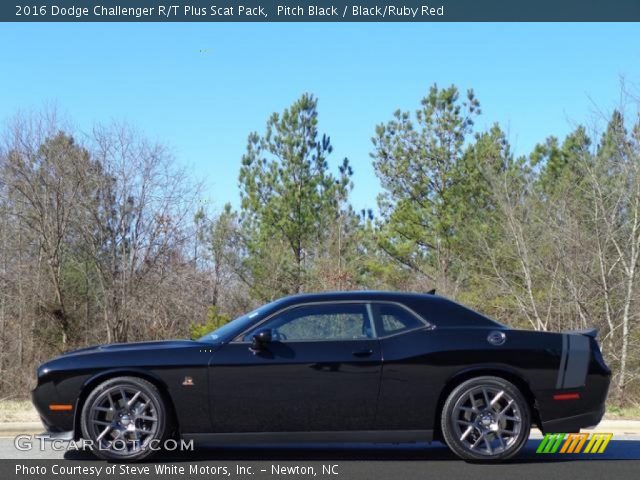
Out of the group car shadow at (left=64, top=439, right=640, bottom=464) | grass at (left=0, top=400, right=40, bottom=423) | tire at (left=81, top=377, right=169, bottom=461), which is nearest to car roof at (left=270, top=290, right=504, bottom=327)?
car shadow at (left=64, top=439, right=640, bottom=464)

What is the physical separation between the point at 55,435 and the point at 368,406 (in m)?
2.64

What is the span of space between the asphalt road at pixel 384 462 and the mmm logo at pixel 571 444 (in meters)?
0.10

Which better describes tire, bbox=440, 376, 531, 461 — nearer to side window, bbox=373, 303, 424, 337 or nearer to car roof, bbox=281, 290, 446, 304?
side window, bbox=373, 303, 424, 337

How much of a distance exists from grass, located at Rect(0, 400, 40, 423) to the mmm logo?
5472mm

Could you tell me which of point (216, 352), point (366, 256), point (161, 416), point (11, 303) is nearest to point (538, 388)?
point (216, 352)

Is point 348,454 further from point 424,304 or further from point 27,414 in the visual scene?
point 27,414

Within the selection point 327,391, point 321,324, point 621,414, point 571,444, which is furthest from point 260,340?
point 621,414

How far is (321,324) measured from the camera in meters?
7.11

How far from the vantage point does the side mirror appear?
6.80m

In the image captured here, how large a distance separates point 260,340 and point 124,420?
4.34 ft

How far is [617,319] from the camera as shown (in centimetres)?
1655

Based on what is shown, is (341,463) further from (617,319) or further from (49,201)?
(49,201)

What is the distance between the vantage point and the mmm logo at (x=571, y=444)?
7.44 metres

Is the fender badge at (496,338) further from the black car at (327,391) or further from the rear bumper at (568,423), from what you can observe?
the rear bumper at (568,423)
